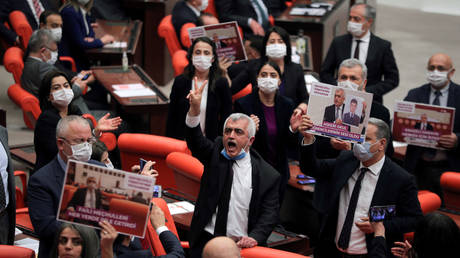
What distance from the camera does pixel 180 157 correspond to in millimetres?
Result: 5887

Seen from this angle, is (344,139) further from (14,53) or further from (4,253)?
(14,53)

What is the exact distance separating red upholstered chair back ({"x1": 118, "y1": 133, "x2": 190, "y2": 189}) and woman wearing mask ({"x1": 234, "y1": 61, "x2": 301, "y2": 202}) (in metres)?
0.66

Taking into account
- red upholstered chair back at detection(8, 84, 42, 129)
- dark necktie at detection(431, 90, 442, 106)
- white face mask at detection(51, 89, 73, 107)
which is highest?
white face mask at detection(51, 89, 73, 107)

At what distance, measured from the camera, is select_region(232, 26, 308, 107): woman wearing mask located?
22.5 ft

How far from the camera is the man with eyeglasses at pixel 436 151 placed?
6586 millimetres

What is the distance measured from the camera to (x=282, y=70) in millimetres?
6926

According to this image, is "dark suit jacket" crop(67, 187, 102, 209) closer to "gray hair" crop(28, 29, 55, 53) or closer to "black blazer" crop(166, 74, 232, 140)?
"black blazer" crop(166, 74, 232, 140)

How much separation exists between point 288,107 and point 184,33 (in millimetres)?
3049

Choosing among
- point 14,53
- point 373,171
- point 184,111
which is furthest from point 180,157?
point 14,53

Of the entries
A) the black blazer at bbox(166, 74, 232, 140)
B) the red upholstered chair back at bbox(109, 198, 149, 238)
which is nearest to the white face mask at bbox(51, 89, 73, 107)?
the black blazer at bbox(166, 74, 232, 140)

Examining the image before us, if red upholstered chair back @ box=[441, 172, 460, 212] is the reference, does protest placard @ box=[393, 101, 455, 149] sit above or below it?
above

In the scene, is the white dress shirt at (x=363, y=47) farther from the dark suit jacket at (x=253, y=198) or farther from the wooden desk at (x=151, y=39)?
the wooden desk at (x=151, y=39)

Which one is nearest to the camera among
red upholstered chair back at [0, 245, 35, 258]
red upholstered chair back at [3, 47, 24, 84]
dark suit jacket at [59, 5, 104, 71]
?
red upholstered chair back at [0, 245, 35, 258]

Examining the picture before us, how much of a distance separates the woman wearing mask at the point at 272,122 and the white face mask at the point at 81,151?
1.69m
